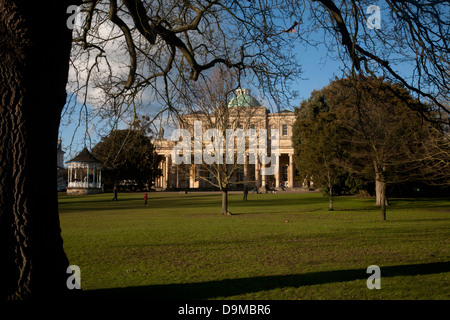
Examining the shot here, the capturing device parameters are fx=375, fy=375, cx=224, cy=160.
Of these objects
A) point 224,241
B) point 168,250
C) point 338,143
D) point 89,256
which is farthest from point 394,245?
point 338,143

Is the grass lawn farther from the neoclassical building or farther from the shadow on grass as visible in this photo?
the neoclassical building

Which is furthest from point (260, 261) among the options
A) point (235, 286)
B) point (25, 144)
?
point (25, 144)

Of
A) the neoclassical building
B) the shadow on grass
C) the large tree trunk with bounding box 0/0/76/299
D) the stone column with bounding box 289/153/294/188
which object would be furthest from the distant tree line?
the stone column with bounding box 289/153/294/188

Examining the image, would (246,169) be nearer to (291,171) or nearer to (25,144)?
(25,144)

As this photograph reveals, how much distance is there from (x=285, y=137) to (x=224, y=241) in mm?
62558

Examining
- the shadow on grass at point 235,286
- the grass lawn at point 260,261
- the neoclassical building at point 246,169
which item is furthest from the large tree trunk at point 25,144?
the neoclassical building at point 246,169

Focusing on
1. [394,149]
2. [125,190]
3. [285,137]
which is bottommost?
[125,190]

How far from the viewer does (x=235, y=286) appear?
6.43 m

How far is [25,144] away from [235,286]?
163 inches

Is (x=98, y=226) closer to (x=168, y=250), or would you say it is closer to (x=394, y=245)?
(x=168, y=250)

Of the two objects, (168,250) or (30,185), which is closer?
(30,185)

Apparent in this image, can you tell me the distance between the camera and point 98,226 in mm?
15562

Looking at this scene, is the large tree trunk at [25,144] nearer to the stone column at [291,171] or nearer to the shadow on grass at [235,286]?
the shadow on grass at [235,286]

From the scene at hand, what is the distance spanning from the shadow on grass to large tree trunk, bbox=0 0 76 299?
5.98 ft
